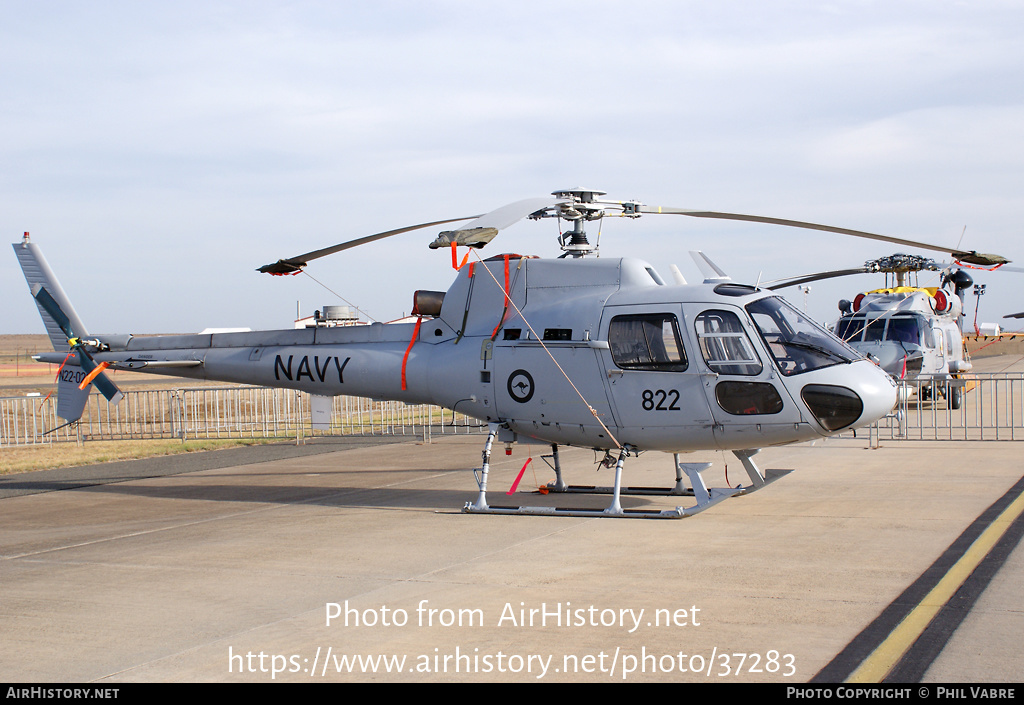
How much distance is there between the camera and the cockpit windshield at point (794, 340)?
388 inches

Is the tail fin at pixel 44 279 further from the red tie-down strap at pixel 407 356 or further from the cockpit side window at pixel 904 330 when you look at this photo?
the cockpit side window at pixel 904 330

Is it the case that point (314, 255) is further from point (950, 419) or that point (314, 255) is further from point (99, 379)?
point (950, 419)

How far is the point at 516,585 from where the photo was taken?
7543 mm

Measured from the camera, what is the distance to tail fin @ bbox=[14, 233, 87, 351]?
14.8 m

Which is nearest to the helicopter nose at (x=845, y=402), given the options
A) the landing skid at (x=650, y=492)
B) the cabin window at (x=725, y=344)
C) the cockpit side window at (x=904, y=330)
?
the cabin window at (x=725, y=344)

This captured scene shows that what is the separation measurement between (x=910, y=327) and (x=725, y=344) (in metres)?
16.0

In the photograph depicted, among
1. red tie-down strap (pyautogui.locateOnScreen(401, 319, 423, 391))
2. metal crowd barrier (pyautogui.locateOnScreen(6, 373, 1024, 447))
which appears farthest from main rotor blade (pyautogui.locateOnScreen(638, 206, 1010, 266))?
metal crowd barrier (pyautogui.locateOnScreen(6, 373, 1024, 447))

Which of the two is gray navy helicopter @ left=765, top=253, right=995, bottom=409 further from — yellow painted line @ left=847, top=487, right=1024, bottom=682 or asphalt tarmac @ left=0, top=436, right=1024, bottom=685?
yellow painted line @ left=847, top=487, right=1024, bottom=682

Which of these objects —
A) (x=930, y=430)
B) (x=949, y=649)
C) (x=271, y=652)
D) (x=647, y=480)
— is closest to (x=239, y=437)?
(x=647, y=480)

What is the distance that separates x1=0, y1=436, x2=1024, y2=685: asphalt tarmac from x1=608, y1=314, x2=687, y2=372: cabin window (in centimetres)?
179

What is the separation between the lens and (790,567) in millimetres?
7977

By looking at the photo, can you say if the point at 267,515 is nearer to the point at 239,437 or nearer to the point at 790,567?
the point at 790,567

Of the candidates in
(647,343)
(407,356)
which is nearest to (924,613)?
(647,343)

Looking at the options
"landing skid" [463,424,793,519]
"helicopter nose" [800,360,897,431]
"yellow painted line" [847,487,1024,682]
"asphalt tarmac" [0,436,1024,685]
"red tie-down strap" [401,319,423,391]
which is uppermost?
"red tie-down strap" [401,319,423,391]
